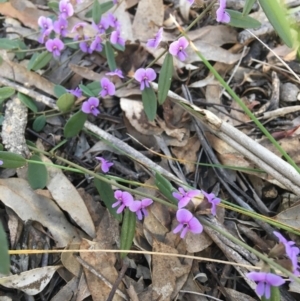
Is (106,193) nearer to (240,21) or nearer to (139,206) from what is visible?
(139,206)

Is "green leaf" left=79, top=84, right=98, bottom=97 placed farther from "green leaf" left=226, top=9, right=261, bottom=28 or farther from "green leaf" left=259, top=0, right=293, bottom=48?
"green leaf" left=259, top=0, right=293, bottom=48

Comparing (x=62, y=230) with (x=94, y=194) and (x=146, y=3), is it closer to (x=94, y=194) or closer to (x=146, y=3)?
(x=94, y=194)

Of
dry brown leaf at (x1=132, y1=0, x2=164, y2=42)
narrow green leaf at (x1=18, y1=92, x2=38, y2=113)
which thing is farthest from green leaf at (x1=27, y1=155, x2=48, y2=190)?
dry brown leaf at (x1=132, y1=0, x2=164, y2=42)

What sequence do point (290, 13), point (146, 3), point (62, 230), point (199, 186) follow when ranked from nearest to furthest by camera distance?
point (62, 230), point (199, 186), point (290, 13), point (146, 3)

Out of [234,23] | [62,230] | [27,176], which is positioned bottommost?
[62,230]

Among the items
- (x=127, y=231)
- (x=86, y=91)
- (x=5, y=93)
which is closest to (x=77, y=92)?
(x=86, y=91)

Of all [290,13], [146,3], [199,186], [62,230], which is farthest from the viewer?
[146,3]

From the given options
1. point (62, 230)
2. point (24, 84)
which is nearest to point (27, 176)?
point (62, 230)

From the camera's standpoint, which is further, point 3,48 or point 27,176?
point 3,48
